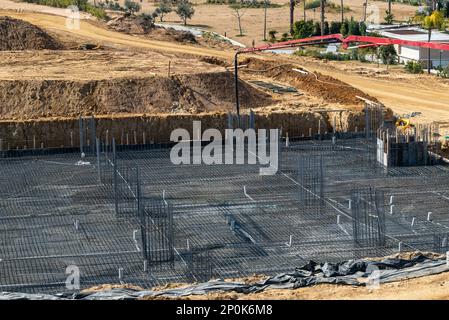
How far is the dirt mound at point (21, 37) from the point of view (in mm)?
44438

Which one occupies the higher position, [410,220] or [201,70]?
[201,70]

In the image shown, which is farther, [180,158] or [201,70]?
[201,70]

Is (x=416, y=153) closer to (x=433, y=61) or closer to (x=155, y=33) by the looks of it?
(x=433, y=61)

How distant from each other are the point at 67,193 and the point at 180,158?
16.3ft

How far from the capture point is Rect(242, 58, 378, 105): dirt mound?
38.2m

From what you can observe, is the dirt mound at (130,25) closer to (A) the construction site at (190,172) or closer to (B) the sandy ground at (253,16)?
(A) the construction site at (190,172)

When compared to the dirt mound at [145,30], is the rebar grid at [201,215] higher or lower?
lower

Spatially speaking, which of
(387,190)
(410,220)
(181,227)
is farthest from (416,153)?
(181,227)

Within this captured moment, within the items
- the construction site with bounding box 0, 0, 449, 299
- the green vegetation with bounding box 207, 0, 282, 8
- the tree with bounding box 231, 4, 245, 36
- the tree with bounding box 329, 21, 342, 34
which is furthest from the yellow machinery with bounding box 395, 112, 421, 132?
the green vegetation with bounding box 207, 0, 282, 8

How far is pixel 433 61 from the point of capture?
51469 mm

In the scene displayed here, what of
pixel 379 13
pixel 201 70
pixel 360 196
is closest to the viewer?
pixel 360 196

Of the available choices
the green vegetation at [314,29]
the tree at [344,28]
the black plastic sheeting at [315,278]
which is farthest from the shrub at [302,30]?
the black plastic sheeting at [315,278]

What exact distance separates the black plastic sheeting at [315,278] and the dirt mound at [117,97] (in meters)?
15.9

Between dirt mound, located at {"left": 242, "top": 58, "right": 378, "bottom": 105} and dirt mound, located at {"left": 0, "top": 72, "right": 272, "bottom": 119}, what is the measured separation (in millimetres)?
2690
